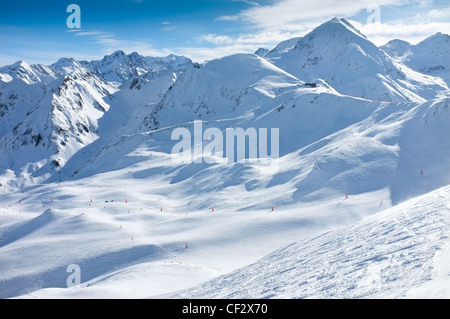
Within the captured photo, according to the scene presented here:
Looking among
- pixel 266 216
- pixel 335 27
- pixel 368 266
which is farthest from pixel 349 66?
pixel 368 266

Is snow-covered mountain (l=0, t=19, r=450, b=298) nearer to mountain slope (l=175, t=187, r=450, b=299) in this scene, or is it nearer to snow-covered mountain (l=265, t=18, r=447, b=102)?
mountain slope (l=175, t=187, r=450, b=299)

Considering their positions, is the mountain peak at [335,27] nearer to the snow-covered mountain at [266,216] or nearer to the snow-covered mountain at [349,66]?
the snow-covered mountain at [349,66]

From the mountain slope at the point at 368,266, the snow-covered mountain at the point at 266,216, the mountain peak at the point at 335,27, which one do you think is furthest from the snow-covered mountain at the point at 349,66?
the mountain slope at the point at 368,266

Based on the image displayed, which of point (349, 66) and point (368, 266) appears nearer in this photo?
point (368, 266)

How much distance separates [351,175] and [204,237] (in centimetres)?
1645

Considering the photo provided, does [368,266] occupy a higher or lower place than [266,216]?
higher

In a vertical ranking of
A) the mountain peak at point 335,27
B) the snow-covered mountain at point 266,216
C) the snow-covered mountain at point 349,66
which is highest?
the mountain peak at point 335,27

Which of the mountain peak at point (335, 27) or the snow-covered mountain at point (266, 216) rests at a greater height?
the mountain peak at point (335, 27)

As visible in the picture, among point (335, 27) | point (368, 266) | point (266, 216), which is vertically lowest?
point (266, 216)

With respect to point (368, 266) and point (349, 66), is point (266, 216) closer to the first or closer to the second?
point (368, 266)

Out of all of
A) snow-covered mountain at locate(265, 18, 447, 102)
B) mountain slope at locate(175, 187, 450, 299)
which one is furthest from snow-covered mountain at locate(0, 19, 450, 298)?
snow-covered mountain at locate(265, 18, 447, 102)
